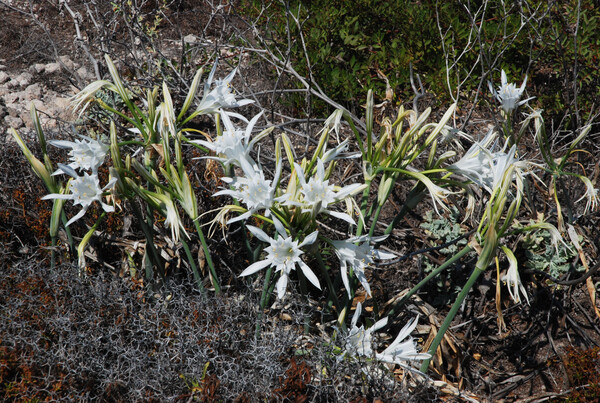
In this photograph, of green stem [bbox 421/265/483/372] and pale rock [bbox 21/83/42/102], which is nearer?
green stem [bbox 421/265/483/372]

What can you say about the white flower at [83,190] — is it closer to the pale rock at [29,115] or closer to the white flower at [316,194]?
the white flower at [316,194]

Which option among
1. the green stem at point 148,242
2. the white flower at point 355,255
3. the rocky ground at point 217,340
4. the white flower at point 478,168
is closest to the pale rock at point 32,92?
the rocky ground at point 217,340

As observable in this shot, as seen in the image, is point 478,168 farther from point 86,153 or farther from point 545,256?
point 86,153

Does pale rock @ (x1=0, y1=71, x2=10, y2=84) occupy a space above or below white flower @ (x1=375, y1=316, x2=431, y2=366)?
below

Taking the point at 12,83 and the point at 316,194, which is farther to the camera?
the point at 12,83

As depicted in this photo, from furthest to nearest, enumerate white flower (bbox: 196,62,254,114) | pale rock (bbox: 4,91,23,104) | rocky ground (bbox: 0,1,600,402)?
pale rock (bbox: 4,91,23,104), white flower (bbox: 196,62,254,114), rocky ground (bbox: 0,1,600,402)

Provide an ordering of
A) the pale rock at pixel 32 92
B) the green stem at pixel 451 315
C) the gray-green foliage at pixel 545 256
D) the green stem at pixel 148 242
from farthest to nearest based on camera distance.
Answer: the pale rock at pixel 32 92 → the gray-green foliage at pixel 545 256 → the green stem at pixel 148 242 → the green stem at pixel 451 315

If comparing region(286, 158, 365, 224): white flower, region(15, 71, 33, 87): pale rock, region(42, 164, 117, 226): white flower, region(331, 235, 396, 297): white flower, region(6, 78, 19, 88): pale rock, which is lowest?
region(6, 78, 19, 88): pale rock

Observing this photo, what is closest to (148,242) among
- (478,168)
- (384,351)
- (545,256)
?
(384,351)

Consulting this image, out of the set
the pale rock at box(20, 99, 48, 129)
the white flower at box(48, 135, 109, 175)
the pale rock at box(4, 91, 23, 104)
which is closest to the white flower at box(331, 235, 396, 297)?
the white flower at box(48, 135, 109, 175)

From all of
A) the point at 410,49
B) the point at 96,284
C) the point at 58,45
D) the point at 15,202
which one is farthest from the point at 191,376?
the point at 58,45

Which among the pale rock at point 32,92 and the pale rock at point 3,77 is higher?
the pale rock at point 3,77

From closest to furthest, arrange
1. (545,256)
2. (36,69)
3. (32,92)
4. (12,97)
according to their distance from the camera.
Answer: (545,256)
(12,97)
(32,92)
(36,69)

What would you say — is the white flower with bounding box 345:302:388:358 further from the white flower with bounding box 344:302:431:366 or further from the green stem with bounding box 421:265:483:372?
the green stem with bounding box 421:265:483:372
